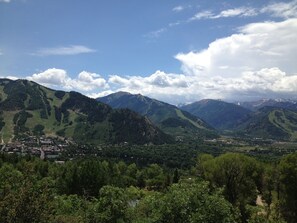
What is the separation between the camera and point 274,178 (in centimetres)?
8981

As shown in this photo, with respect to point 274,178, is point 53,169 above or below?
below

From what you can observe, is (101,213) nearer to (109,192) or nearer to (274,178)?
(109,192)

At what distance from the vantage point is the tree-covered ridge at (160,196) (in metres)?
30.8

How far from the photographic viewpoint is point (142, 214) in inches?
1778

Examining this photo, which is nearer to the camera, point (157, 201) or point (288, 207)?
point (157, 201)

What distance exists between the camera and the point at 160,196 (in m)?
39.9

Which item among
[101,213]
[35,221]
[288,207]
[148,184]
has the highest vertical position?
[35,221]

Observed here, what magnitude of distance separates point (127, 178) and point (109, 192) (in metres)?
128

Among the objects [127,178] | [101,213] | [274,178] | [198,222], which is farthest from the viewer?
[127,178]

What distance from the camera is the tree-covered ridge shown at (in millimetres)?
30828

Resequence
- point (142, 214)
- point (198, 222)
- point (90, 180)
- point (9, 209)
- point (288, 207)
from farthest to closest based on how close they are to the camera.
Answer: point (90, 180)
point (288, 207)
point (142, 214)
point (198, 222)
point (9, 209)

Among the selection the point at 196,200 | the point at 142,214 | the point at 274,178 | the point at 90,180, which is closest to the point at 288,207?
the point at 274,178

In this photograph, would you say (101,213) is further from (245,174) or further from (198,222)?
(245,174)

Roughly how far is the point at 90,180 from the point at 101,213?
3351 inches
